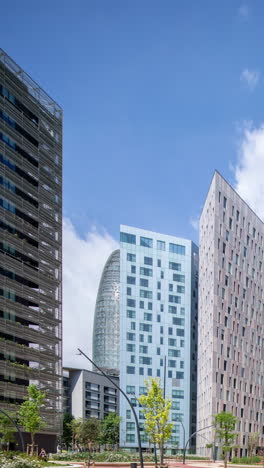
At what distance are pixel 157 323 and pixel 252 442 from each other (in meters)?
40.5

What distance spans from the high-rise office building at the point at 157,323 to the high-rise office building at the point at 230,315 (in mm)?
16960

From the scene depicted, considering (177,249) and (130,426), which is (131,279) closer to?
(177,249)

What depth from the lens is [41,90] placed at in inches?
3999

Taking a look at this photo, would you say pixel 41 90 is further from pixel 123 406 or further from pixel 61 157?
pixel 123 406

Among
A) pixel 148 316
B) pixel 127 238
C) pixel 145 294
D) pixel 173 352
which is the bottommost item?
pixel 173 352

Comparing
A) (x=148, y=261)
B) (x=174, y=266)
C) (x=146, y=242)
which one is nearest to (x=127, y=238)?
(x=146, y=242)

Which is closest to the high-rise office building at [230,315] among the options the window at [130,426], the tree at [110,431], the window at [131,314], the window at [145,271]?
the window at [145,271]

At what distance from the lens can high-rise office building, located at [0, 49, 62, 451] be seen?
88.0 meters

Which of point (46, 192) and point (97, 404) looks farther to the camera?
point (97, 404)

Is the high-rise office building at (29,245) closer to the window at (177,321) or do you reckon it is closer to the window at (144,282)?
the window at (144,282)

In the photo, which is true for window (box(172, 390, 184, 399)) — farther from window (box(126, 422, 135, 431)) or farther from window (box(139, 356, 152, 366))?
window (box(126, 422, 135, 431))

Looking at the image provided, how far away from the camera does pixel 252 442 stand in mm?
116750

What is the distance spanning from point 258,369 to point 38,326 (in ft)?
185

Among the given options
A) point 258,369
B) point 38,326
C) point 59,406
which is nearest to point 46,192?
point 38,326
